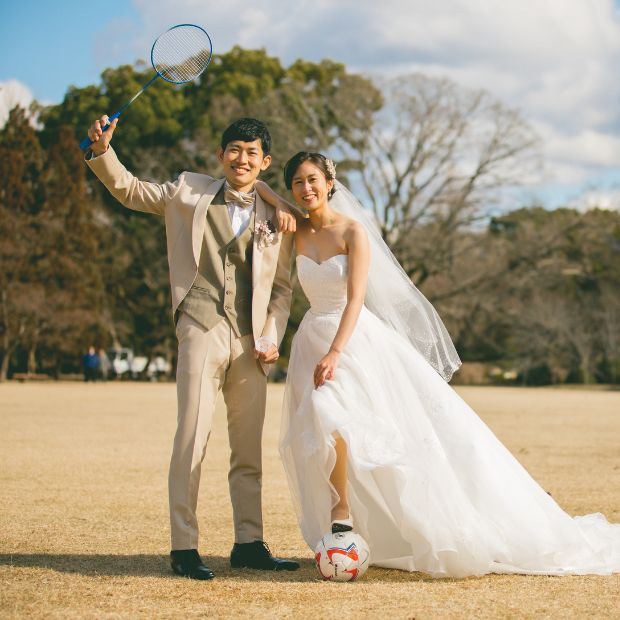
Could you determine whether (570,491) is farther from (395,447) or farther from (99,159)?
(99,159)

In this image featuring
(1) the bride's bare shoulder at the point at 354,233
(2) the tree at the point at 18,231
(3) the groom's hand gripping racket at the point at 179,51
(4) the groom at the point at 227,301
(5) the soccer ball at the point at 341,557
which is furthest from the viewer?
(2) the tree at the point at 18,231

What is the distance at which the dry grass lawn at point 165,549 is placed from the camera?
4.16 m

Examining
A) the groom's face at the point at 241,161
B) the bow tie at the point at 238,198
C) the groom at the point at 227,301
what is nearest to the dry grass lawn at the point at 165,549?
the groom at the point at 227,301

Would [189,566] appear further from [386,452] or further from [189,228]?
[189,228]

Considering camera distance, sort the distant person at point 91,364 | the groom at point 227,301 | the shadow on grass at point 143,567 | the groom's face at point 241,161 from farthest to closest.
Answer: the distant person at point 91,364 < the groom's face at point 241,161 < the groom at point 227,301 < the shadow on grass at point 143,567

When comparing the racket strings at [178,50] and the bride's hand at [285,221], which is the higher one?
the racket strings at [178,50]

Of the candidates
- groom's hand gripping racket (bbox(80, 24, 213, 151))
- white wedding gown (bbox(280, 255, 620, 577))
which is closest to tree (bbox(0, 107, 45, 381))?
groom's hand gripping racket (bbox(80, 24, 213, 151))

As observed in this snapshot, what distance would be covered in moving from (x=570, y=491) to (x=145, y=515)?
3.90m

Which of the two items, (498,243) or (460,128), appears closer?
(460,128)

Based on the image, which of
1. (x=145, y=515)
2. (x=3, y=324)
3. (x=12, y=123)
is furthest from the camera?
(x=12, y=123)

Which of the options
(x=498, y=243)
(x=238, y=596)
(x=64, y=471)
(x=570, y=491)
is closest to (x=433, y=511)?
(x=238, y=596)

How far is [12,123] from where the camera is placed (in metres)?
37.6

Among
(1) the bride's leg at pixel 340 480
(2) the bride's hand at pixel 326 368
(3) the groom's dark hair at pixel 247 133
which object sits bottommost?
(1) the bride's leg at pixel 340 480

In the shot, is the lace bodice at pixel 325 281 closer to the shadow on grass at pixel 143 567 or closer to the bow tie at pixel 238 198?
the bow tie at pixel 238 198
